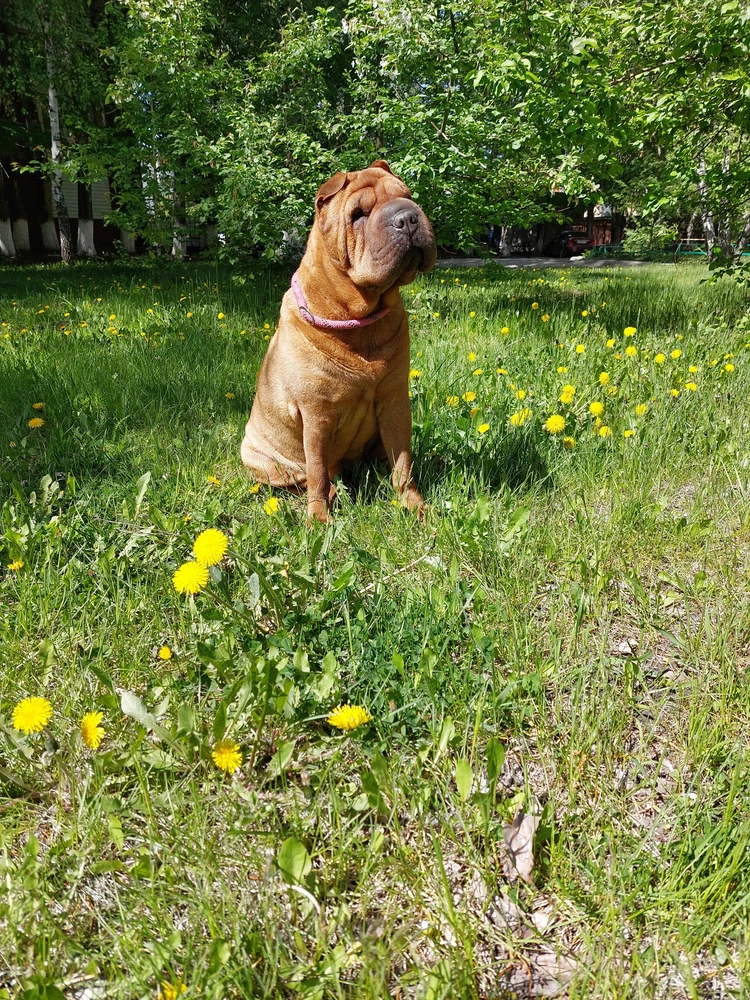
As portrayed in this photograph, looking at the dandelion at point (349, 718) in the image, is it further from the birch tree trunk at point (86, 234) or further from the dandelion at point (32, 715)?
the birch tree trunk at point (86, 234)

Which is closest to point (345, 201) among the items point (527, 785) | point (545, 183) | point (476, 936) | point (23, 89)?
point (527, 785)

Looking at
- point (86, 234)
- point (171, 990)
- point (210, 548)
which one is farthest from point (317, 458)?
point (86, 234)

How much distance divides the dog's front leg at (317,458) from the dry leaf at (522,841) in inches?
56.7

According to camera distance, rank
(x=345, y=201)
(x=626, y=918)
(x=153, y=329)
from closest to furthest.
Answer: (x=626, y=918), (x=345, y=201), (x=153, y=329)

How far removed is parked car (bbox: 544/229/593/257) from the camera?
36156 mm

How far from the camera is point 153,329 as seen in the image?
6.03 m

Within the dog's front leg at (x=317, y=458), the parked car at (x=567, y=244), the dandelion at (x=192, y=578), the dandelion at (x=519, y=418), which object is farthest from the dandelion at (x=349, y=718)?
the parked car at (x=567, y=244)

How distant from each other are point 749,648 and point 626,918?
102cm

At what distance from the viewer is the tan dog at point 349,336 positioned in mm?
2270

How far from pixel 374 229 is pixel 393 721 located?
157 centimetres

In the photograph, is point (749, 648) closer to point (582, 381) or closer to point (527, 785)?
point (527, 785)

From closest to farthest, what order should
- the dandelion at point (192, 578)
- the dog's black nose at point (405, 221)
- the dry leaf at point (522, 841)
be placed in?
the dry leaf at point (522, 841) < the dandelion at point (192, 578) < the dog's black nose at point (405, 221)

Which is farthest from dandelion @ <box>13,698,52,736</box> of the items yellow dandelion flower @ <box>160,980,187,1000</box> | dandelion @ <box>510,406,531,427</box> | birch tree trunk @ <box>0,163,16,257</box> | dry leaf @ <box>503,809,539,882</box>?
birch tree trunk @ <box>0,163,16,257</box>

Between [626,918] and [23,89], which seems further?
[23,89]
